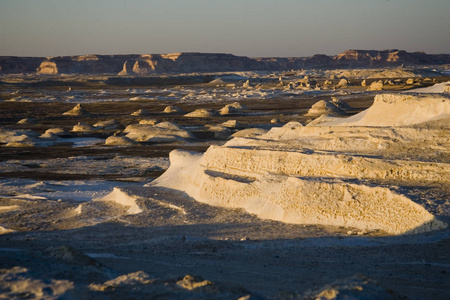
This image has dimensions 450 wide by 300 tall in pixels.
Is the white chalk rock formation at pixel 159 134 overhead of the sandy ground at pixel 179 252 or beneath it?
beneath

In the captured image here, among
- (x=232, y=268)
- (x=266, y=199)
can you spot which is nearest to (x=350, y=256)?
(x=232, y=268)

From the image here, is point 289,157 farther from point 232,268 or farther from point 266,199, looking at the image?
point 232,268

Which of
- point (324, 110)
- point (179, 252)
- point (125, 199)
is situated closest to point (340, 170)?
point (179, 252)

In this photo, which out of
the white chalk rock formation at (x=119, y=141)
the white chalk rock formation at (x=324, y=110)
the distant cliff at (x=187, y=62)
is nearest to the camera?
the white chalk rock formation at (x=119, y=141)

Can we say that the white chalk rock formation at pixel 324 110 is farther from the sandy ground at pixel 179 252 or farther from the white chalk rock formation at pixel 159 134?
the sandy ground at pixel 179 252

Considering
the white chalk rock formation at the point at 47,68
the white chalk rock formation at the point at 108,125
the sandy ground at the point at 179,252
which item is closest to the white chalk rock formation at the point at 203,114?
the white chalk rock formation at the point at 108,125

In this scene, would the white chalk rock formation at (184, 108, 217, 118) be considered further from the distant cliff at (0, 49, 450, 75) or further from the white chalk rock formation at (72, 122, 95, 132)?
the distant cliff at (0, 49, 450, 75)

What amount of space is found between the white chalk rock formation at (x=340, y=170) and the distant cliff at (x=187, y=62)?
418ft

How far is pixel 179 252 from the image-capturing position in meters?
8.20

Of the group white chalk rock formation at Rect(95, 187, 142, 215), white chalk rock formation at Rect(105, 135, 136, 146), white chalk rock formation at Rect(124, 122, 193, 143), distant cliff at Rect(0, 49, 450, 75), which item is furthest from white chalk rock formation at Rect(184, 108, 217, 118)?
distant cliff at Rect(0, 49, 450, 75)

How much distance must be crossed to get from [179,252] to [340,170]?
157 inches

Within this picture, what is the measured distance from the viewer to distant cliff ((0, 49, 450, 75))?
14275 cm

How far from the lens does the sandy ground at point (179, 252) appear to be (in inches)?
213

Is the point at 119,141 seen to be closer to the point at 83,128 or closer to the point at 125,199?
the point at 83,128
